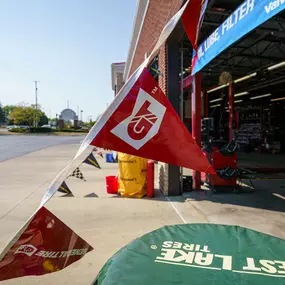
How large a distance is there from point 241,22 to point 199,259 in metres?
3.00

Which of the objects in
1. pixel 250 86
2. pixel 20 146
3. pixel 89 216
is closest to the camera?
pixel 89 216

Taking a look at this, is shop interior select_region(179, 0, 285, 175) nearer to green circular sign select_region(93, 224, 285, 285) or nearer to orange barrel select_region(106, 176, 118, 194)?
orange barrel select_region(106, 176, 118, 194)

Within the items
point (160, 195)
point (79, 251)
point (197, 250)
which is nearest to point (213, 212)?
point (160, 195)

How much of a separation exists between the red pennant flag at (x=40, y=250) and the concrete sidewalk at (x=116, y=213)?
1.48 m

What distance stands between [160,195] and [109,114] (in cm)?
529

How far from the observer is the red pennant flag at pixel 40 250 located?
166 cm

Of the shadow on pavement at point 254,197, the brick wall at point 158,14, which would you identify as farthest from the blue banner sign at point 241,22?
the shadow on pavement at point 254,197

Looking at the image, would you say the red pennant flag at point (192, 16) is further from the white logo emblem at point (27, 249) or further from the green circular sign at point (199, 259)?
the white logo emblem at point (27, 249)

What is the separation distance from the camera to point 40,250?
1754 mm

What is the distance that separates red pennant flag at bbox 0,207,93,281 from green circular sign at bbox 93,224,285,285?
30 centimetres

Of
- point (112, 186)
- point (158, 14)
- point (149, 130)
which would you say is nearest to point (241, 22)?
point (149, 130)

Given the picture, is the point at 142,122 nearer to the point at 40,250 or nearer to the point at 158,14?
the point at 40,250

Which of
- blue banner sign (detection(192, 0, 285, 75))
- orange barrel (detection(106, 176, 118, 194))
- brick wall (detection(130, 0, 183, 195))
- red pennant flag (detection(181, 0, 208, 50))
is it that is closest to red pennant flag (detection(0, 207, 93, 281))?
red pennant flag (detection(181, 0, 208, 50))

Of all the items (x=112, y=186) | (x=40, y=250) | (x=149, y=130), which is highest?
(x=149, y=130)
